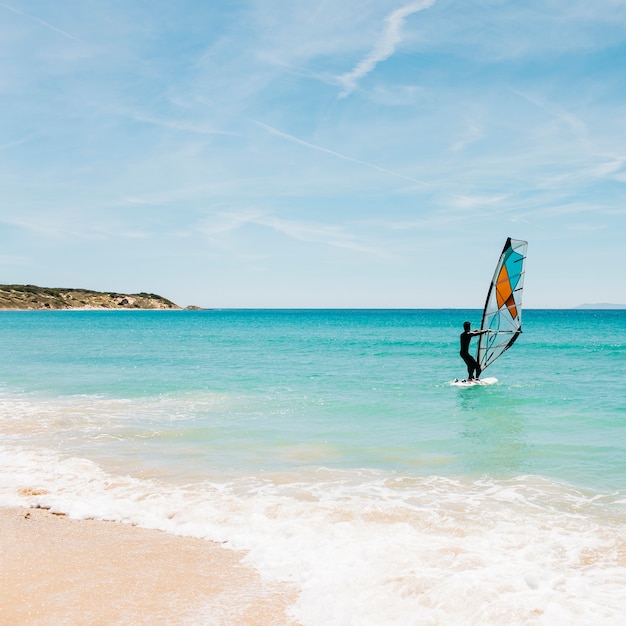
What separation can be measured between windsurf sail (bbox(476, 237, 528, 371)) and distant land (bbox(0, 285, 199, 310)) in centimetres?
16278

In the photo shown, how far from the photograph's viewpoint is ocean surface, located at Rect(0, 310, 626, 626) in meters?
4.61

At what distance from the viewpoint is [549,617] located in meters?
4.13

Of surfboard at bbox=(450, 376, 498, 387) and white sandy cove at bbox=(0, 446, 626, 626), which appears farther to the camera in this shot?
surfboard at bbox=(450, 376, 498, 387)

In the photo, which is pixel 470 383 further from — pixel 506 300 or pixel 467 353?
pixel 506 300

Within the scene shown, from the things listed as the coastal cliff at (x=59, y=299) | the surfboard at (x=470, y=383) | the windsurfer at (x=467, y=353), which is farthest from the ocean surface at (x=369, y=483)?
the coastal cliff at (x=59, y=299)

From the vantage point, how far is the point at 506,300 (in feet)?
55.7

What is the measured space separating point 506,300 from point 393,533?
12531 mm

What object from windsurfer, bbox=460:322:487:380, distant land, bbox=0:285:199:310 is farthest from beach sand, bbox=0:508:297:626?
distant land, bbox=0:285:199:310

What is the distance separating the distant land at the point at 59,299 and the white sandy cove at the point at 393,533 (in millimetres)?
167933

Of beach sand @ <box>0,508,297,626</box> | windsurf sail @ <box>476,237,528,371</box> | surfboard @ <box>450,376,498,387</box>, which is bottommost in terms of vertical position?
beach sand @ <box>0,508,297,626</box>

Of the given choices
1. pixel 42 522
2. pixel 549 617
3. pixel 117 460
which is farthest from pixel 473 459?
pixel 42 522

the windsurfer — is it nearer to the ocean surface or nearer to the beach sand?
the ocean surface

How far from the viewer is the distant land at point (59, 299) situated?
159500mm

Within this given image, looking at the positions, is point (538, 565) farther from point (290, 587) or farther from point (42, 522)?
point (42, 522)
